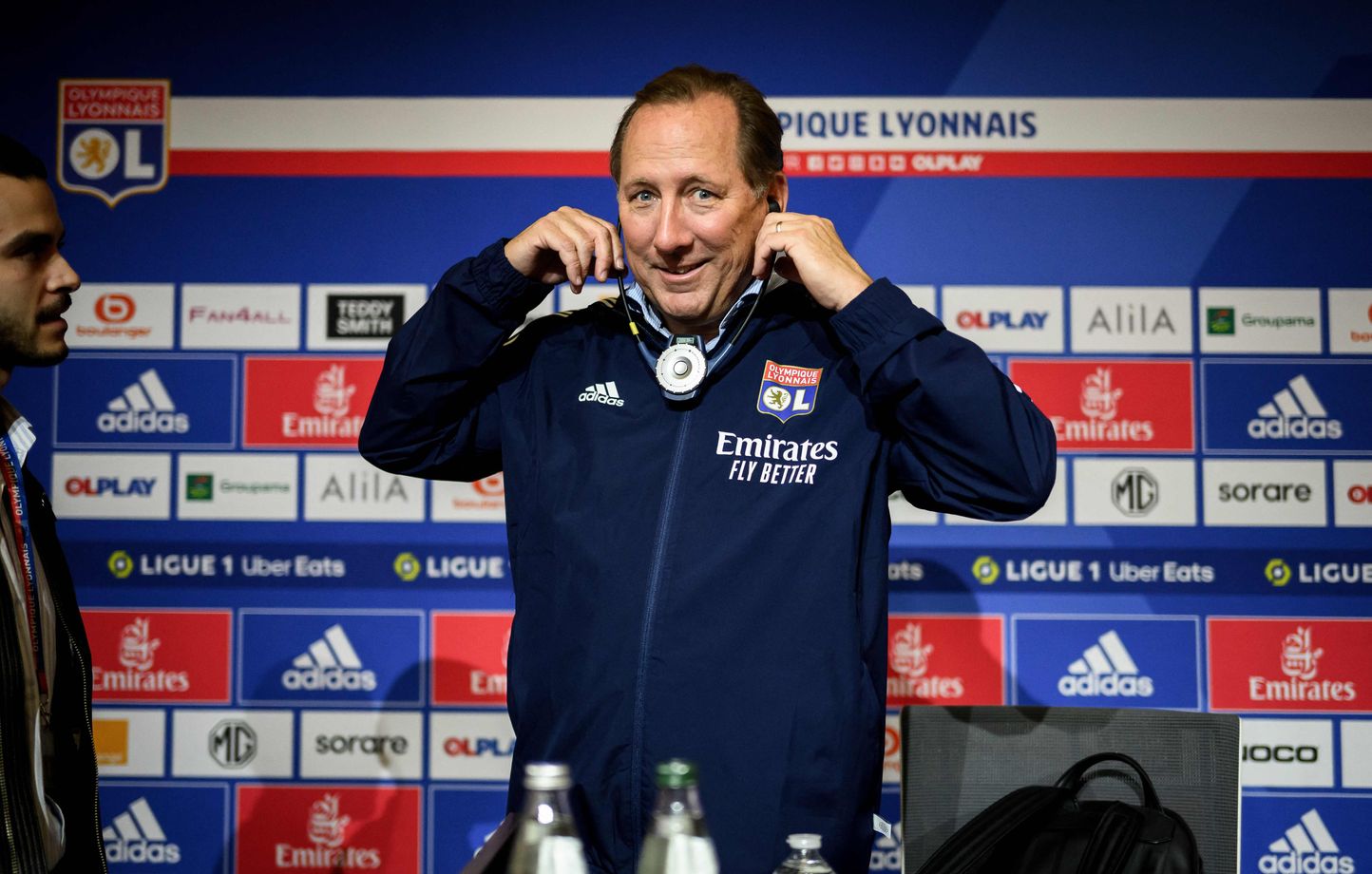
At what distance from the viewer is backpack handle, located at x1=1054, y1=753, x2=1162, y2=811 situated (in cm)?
169

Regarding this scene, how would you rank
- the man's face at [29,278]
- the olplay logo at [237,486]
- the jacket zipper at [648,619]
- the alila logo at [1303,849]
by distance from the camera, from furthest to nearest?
the olplay logo at [237,486]
the alila logo at [1303,849]
the man's face at [29,278]
the jacket zipper at [648,619]

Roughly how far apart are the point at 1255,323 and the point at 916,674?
1243mm

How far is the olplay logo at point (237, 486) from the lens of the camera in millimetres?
3023

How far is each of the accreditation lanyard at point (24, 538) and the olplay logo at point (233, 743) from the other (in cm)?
125

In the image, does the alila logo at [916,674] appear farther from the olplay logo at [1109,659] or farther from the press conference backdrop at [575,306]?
the olplay logo at [1109,659]

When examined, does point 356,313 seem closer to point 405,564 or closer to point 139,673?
point 405,564

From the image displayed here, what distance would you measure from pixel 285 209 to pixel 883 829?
7.66 feet

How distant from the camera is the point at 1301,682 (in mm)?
2932

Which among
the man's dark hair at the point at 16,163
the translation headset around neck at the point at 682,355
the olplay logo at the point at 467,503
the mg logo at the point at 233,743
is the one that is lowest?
the mg logo at the point at 233,743

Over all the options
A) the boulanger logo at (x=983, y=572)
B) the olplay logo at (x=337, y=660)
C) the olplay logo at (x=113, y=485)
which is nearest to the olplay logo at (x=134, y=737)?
the olplay logo at (x=337, y=660)

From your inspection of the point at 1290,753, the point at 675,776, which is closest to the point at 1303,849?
the point at 1290,753

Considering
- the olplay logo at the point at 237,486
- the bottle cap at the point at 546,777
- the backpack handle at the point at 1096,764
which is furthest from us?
the olplay logo at the point at 237,486

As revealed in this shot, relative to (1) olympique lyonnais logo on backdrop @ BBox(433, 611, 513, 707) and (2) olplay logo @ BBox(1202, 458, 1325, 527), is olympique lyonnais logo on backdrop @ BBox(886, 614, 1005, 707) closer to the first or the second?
(2) olplay logo @ BBox(1202, 458, 1325, 527)

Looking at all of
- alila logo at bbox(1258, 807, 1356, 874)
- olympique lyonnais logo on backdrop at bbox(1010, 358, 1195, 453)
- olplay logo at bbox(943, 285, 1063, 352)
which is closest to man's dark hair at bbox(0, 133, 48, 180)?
olplay logo at bbox(943, 285, 1063, 352)
